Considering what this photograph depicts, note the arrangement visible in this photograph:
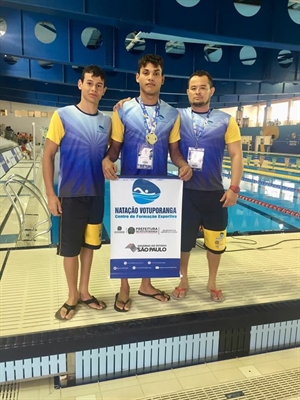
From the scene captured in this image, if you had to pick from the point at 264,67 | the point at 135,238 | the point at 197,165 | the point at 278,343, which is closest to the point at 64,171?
the point at 135,238

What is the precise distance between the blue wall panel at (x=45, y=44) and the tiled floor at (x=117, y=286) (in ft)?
14.7

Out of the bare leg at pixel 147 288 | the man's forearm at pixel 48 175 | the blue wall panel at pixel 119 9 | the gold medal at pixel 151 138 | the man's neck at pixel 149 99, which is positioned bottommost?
the bare leg at pixel 147 288

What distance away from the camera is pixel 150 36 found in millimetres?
9305

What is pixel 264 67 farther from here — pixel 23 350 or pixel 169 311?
pixel 23 350

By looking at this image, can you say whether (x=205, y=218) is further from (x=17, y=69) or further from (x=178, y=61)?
(x=17, y=69)

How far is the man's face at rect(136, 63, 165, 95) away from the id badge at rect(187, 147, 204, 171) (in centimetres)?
49

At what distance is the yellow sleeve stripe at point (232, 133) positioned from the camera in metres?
2.46

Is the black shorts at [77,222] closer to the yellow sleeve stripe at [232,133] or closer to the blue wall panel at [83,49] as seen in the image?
the yellow sleeve stripe at [232,133]

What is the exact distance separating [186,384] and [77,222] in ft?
4.20

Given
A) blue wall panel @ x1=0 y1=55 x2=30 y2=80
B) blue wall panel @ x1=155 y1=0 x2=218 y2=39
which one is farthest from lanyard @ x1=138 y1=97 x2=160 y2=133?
blue wall panel @ x1=0 y1=55 x2=30 y2=80

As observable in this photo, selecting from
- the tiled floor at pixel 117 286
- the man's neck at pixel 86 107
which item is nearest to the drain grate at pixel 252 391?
the tiled floor at pixel 117 286

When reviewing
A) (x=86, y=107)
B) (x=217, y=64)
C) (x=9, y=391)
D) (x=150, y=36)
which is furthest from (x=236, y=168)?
(x=150, y=36)

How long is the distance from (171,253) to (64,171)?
3.09 feet

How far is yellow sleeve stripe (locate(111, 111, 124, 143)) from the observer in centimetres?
232
